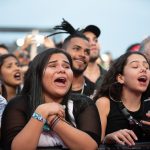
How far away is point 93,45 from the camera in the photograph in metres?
5.79

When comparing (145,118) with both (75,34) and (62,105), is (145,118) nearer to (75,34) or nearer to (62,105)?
(62,105)

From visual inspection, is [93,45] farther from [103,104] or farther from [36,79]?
[36,79]

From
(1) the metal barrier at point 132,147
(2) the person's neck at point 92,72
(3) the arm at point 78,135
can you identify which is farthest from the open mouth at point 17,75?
(1) the metal barrier at point 132,147

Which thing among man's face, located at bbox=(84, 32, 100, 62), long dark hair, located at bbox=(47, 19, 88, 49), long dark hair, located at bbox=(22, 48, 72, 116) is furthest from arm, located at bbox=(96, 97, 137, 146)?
man's face, located at bbox=(84, 32, 100, 62)

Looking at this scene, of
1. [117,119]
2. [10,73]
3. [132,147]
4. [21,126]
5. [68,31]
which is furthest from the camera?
[10,73]

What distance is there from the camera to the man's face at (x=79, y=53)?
473cm

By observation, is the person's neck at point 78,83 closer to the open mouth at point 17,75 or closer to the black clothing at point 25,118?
the open mouth at point 17,75

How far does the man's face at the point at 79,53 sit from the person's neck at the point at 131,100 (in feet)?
3.36

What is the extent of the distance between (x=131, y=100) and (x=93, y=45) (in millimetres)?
2146

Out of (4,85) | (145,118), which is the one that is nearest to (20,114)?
(145,118)

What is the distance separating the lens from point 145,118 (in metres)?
3.48

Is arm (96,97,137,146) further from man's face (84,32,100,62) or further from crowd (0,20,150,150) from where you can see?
man's face (84,32,100,62)

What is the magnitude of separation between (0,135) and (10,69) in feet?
8.58

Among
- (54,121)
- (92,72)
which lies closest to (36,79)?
(54,121)
